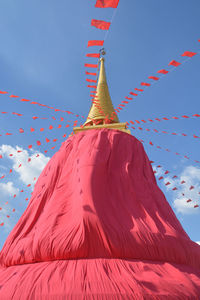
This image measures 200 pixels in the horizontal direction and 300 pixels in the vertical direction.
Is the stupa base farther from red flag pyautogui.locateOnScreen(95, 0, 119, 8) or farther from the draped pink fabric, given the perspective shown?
red flag pyautogui.locateOnScreen(95, 0, 119, 8)

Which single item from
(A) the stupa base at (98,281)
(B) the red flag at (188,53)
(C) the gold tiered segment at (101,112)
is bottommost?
(A) the stupa base at (98,281)

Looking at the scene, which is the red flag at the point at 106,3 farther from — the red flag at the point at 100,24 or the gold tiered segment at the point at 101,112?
the gold tiered segment at the point at 101,112

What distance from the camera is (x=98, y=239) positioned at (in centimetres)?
369

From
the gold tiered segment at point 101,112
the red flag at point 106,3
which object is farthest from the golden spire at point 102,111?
the red flag at point 106,3

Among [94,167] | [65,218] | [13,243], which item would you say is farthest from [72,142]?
[13,243]

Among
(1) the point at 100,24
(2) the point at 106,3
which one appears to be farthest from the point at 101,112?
(2) the point at 106,3

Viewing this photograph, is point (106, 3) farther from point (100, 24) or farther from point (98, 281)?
point (98, 281)

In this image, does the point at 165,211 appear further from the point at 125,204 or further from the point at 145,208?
the point at 125,204

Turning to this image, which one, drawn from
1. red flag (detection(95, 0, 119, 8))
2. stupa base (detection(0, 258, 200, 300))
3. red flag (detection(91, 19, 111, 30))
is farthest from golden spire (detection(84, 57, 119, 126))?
stupa base (detection(0, 258, 200, 300))

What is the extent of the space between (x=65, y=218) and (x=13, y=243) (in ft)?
3.70

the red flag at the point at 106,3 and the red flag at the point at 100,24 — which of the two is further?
the red flag at the point at 100,24

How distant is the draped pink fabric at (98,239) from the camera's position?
304cm

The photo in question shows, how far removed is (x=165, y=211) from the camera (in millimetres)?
5016

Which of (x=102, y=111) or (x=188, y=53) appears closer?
(x=188, y=53)
